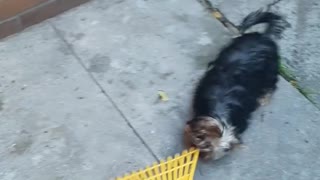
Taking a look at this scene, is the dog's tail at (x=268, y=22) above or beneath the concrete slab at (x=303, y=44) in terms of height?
above

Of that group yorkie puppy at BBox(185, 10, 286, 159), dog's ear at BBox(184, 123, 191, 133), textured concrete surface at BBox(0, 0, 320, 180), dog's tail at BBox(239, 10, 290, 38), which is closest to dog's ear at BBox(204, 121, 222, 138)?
yorkie puppy at BBox(185, 10, 286, 159)

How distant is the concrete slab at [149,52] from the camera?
10.9ft

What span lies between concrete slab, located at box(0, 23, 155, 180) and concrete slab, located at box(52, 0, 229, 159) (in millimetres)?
93

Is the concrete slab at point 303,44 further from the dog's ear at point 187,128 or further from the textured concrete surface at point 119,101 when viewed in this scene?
the dog's ear at point 187,128

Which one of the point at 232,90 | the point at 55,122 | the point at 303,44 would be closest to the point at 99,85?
the point at 55,122

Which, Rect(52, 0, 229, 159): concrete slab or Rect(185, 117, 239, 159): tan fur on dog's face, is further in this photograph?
Rect(52, 0, 229, 159): concrete slab

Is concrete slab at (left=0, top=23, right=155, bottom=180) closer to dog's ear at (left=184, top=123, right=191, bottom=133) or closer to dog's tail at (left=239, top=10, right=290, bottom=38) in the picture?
dog's ear at (left=184, top=123, right=191, bottom=133)

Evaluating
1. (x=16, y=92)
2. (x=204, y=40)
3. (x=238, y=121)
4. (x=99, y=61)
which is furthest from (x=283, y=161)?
(x=16, y=92)

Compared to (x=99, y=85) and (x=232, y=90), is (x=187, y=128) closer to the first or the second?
(x=232, y=90)

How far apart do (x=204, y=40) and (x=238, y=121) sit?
0.69 m

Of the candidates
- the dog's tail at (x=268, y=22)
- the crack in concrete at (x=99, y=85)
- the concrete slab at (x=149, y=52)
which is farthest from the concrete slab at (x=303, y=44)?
the crack in concrete at (x=99, y=85)

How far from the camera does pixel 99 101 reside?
338cm

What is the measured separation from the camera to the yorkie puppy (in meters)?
3.02

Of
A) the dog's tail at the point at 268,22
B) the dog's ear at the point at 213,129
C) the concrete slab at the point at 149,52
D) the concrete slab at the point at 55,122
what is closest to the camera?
the dog's ear at the point at 213,129
